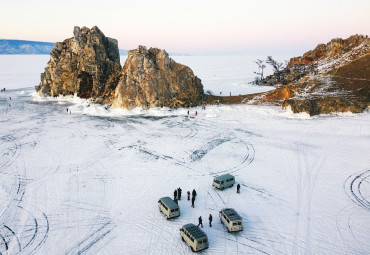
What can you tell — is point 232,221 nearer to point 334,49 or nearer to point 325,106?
point 325,106

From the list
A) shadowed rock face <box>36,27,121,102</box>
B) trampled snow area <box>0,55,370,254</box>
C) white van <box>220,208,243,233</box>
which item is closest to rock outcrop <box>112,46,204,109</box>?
shadowed rock face <box>36,27,121,102</box>

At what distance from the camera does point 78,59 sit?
63844 mm

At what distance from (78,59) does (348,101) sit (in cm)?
5905

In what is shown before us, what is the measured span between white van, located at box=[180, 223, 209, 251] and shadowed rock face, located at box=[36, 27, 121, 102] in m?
44.8

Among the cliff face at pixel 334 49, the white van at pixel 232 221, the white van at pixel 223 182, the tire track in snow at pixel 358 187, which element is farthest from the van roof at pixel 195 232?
the cliff face at pixel 334 49

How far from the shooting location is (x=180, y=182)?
2475 cm

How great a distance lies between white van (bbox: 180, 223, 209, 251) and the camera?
50.9 ft

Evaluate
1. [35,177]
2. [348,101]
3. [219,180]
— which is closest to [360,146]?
[348,101]

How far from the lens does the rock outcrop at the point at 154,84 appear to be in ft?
171

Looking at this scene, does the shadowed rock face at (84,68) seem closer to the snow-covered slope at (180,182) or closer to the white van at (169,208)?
the snow-covered slope at (180,182)

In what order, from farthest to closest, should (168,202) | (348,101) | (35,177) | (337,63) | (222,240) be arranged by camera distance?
(337,63) → (348,101) → (35,177) → (168,202) → (222,240)

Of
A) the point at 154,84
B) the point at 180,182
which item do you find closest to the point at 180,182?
the point at 180,182

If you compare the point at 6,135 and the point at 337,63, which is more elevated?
the point at 337,63

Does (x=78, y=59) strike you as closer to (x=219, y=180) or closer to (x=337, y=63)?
(x=219, y=180)
